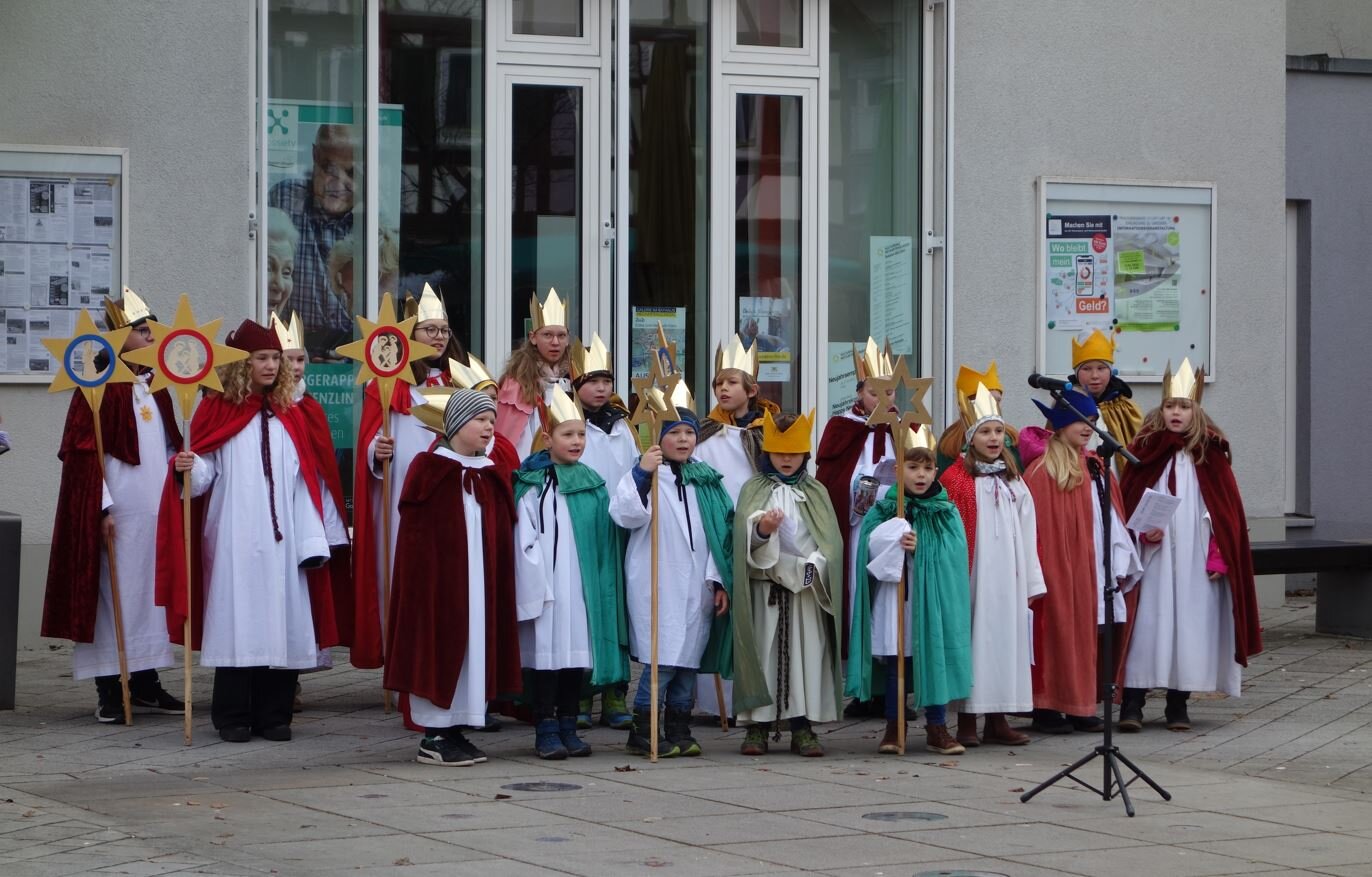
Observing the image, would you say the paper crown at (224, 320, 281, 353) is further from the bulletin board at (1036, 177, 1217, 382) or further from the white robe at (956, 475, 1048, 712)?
the bulletin board at (1036, 177, 1217, 382)

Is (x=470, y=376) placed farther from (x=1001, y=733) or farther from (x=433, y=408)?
(x=1001, y=733)

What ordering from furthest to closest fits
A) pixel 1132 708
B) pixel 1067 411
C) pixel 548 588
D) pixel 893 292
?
1. pixel 893 292
2. pixel 1132 708
3. pixel 1067 411
4. pixel 548 588

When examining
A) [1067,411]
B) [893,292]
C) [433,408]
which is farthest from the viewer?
[893,292]

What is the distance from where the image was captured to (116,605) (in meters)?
10.3

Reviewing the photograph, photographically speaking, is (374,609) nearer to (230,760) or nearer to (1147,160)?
(230,760)

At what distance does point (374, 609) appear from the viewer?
10.4 m

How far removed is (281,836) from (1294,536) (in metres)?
11.7

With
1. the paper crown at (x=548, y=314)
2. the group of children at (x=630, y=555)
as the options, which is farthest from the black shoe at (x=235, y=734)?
the paper crown at (x=548, y=314)

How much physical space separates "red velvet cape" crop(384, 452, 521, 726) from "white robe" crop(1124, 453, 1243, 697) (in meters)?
3.66

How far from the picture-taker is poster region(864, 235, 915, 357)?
14.9m

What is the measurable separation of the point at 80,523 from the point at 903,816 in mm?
4821

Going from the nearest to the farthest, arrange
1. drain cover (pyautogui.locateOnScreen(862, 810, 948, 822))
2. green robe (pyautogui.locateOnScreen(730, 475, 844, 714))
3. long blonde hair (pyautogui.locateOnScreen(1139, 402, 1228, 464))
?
drain cover (pyautogui.locateOnScreen(862, 810, 948, 822))
green robe (pyautogui.locateOnScreen(730, 475, 844, 714))
long blonde hair (pyautogui.locateOnScreen(1139, 402, 1228, 464))

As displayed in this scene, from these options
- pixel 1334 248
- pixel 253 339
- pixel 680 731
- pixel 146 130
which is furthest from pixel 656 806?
pixel 1334 248

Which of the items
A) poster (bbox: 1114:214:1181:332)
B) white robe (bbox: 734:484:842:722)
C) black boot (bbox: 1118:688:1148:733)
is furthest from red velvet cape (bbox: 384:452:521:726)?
poster (bbox: 1114:214:1181:332)
